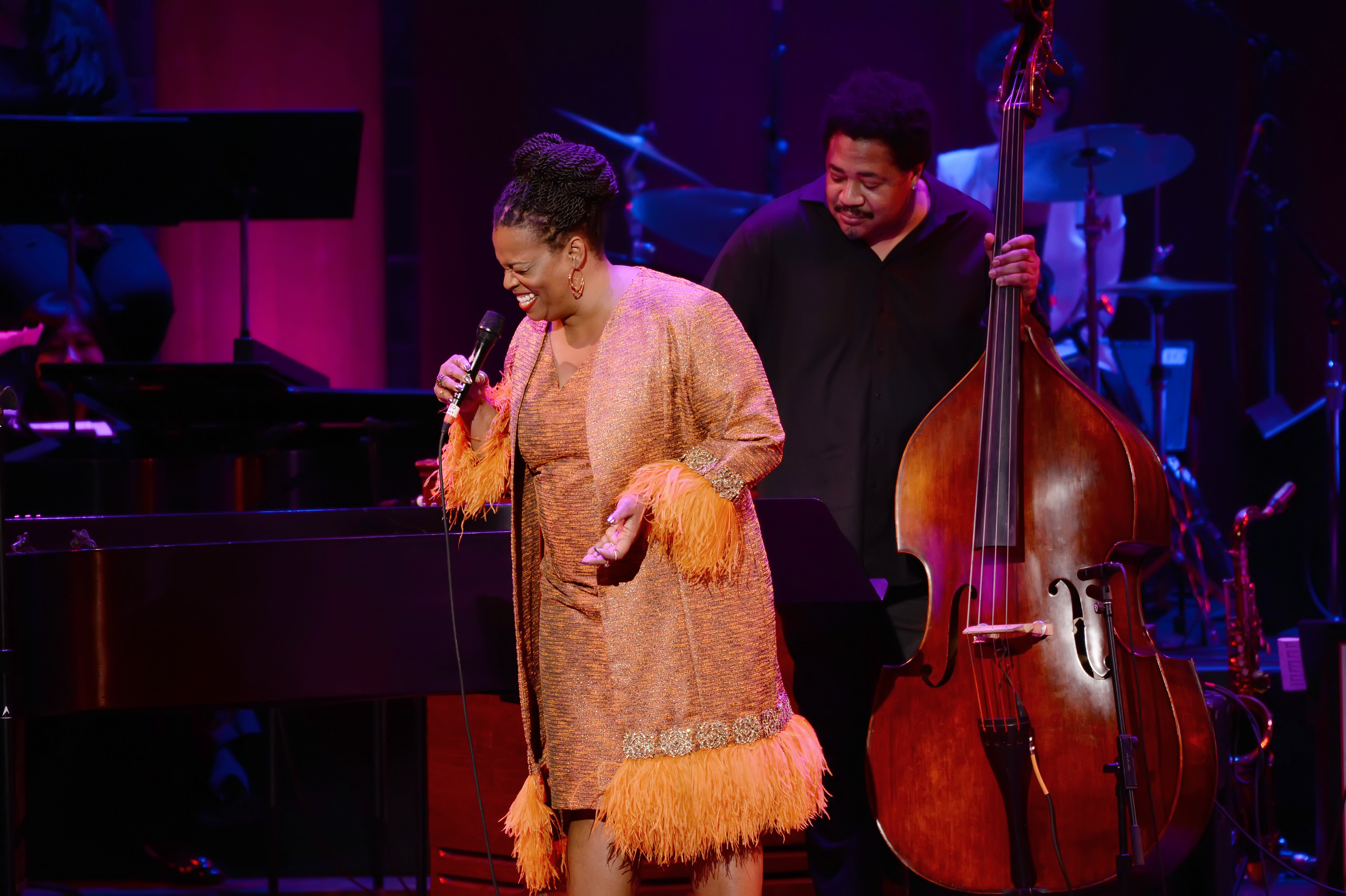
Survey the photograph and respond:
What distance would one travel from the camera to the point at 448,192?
233 inches

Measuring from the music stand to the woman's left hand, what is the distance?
2412 mm

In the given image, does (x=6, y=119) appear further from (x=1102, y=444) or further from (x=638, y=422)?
(x=1102, y=444)

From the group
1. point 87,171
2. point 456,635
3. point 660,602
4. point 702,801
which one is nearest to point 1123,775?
point 702,801

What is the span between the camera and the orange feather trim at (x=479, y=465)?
2178 millimetres

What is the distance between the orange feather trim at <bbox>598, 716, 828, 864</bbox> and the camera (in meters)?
1.93

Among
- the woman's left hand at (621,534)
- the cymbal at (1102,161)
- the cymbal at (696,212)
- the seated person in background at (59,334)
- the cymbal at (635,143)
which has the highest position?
the cymbal at (635,143)

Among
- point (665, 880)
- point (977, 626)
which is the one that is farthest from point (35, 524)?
point (977, 626)

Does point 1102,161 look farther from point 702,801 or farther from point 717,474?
point 702,801

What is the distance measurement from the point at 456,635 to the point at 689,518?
0.72m

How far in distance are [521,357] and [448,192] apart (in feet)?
13.0

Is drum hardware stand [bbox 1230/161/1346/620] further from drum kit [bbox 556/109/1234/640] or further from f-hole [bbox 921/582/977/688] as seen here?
f-hole [bbox 921/582/977/688]

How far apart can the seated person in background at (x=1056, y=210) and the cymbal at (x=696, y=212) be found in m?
1.04

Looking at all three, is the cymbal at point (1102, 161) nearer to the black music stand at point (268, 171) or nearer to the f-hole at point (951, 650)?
the black music stand at point (268, 171)

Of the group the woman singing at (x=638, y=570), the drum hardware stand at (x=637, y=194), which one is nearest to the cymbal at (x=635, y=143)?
the drum hardware stand at (x=637, y=194)
